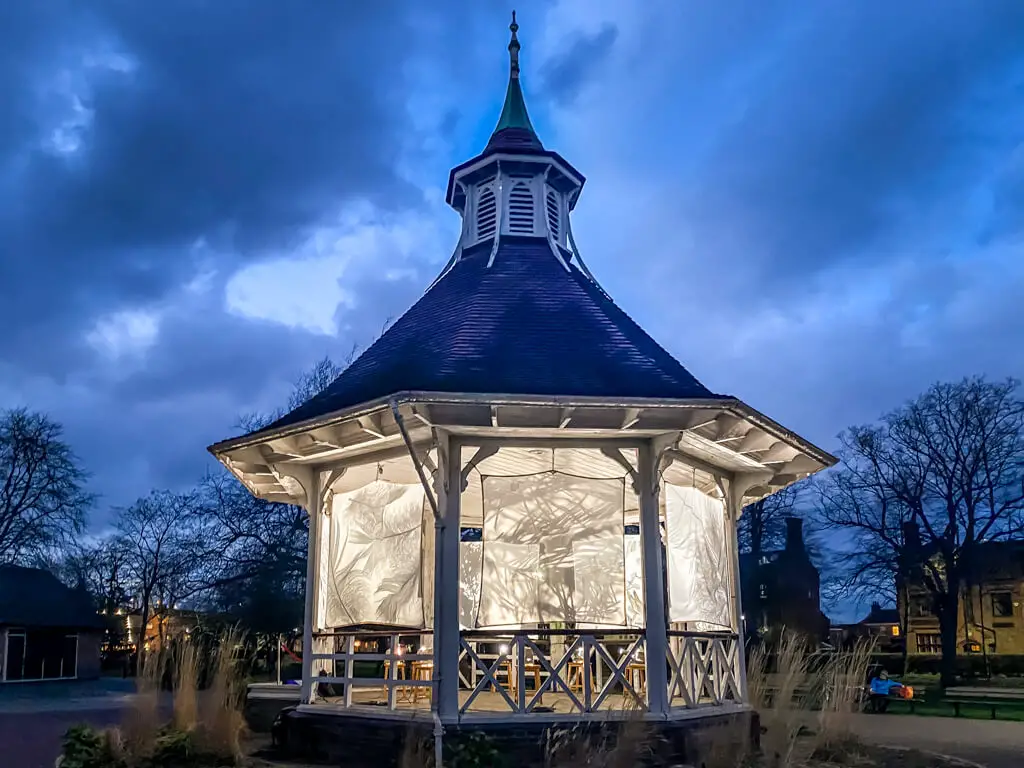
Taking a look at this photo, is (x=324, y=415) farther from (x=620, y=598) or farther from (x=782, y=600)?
(x=782, y=600)

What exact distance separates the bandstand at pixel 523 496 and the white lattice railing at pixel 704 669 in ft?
0.11

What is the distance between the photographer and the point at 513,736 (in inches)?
351

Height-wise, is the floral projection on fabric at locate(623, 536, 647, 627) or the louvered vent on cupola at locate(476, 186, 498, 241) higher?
the louvered vent on cupola at locate(476, 186, 498, 241)

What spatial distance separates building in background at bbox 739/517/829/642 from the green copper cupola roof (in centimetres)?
2209

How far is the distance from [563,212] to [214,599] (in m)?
20.1

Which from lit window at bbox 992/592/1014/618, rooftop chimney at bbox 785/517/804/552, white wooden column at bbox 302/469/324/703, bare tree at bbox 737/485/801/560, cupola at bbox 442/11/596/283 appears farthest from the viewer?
lit window at bbox 992/592/1014/618

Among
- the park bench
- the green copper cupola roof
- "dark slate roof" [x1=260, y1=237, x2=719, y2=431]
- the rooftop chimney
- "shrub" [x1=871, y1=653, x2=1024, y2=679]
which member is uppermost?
the green copper cupola roof

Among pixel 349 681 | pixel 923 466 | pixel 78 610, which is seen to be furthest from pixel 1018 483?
pixel 78 610

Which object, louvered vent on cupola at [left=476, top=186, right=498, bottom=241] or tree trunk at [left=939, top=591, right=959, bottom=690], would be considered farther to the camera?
tree trunk at [left=939, top=591, right=959, bottom=690]

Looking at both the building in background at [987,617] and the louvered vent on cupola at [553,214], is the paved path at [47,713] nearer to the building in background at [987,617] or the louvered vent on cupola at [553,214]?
the louvered vent on cupola at [553,214]

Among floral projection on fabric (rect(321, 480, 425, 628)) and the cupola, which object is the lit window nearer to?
the cupola

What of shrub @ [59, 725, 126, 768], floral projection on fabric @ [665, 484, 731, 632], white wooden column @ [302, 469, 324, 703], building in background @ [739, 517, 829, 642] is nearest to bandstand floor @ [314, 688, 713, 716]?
white wooden column @ [302, 469, 324, 703]

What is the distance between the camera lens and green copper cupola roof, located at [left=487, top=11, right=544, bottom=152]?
15.4 m

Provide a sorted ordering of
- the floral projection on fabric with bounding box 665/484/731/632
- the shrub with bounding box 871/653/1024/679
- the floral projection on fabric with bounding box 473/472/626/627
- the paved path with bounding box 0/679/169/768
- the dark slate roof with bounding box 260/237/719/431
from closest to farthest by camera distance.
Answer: the dark slate roof with bounding box 260/237/719/431, the floral projection on fabric with bounding box 473/472/626/627, the floral projection on fabric with bounding box 665/484/731/632, the paved path with bounding box 0/679/169/768, the shrub with bounding box 871/653/1024/679
